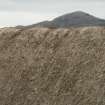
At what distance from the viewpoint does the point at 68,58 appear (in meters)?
25.8

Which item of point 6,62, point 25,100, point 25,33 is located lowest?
point 25,100

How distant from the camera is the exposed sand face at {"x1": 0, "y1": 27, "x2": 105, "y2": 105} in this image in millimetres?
24203

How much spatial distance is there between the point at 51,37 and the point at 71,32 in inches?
56.4

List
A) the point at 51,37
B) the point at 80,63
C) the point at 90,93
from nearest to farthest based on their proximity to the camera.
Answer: the point at 90,93 < the point at 80,63 < the point at 51,37

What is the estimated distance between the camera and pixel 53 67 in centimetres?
2580

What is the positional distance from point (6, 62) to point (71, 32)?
4.89 metres

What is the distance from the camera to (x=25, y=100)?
25062mm

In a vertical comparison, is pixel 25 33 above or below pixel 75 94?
above

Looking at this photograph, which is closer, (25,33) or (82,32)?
(82,32)

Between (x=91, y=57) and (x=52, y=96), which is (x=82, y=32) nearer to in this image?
(x=91, y=57)

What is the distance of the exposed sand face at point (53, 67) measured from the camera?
24203 millimetres

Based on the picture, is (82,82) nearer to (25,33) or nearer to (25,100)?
(25,100)

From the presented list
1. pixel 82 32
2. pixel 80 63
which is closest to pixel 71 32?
pixel 82 32

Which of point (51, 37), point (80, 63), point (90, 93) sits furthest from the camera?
point (51, 37)
